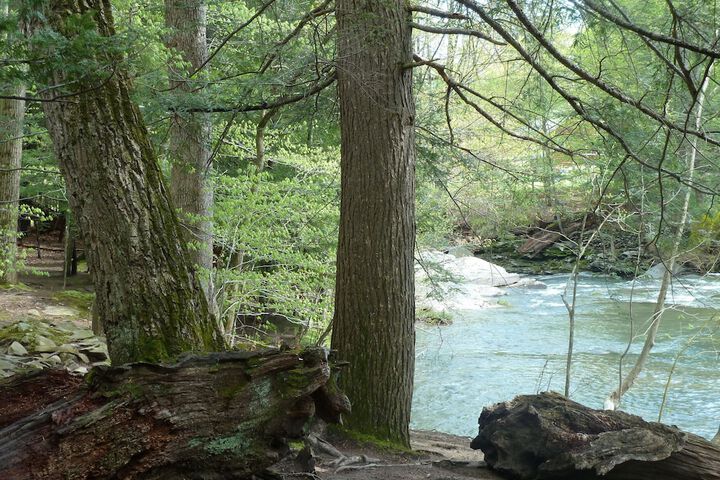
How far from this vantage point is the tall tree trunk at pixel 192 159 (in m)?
6.25

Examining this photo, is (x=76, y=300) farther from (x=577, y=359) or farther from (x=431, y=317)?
(x=577, y=359)

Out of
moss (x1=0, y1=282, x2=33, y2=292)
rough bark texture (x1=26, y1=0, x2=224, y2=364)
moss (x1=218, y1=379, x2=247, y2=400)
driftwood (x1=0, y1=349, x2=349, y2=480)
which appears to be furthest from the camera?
moss (x1=0, y1=282, x2=33, y2=292)

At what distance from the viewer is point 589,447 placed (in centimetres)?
388

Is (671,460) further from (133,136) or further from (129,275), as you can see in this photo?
(133,136)

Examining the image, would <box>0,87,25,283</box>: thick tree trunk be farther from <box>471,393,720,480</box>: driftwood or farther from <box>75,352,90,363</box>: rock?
<box>471,393,720,480</box>: driftwood

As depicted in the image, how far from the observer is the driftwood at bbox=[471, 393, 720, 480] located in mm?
3857

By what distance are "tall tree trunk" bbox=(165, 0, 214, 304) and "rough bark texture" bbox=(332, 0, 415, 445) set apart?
1648mm

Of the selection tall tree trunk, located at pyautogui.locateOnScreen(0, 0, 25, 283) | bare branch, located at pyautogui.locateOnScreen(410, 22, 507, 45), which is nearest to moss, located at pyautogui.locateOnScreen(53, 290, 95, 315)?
tall tree trunk, located at pyautogui.locateOnScreen(0, 0, 25, 283)

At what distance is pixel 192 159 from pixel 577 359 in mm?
8588

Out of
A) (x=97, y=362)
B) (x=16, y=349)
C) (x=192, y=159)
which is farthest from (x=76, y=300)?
(x=192, y=159)

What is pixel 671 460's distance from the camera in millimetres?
3941

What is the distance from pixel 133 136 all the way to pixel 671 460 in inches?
141

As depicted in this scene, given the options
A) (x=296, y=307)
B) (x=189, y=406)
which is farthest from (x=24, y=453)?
(x=296, y=307)

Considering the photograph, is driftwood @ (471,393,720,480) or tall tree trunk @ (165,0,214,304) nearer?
driftwood @ (471,393,720,480)
